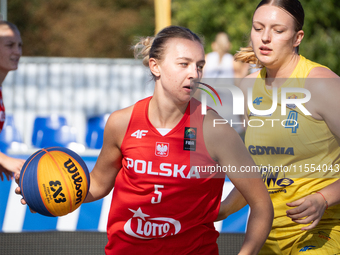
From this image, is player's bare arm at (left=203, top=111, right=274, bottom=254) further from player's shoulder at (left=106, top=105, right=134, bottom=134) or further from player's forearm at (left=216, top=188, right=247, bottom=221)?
player's shoulder at (left=106, top=105, right=134, bottom=134)

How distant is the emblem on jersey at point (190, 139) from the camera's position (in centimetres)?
243

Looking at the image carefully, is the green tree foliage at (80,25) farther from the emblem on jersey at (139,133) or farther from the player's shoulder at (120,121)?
the emblem on jersey at (139,133)

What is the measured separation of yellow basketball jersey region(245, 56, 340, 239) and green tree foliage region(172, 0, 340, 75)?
13.5 meters

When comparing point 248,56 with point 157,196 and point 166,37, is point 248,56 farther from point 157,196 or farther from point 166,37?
point 157,196

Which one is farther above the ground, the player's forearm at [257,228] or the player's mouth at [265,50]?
the player's mouth at [265,50]

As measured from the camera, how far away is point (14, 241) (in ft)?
17.3

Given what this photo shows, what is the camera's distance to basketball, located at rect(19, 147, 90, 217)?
254 cm

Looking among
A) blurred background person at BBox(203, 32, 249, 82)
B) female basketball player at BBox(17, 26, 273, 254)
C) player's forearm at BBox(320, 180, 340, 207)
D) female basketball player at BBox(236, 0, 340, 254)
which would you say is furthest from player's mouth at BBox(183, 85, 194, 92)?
blurred background person at BBox(203, 32, 249, 82)

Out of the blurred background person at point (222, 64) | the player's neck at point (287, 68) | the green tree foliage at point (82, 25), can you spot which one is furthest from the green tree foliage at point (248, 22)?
the player's neck at point (287, 68)

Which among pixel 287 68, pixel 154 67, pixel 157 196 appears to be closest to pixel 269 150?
pixel 287 68

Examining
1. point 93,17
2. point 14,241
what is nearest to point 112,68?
point 14,241

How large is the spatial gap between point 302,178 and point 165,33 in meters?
1.24

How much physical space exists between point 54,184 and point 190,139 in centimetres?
89

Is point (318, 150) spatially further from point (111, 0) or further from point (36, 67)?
point (111, 0)
